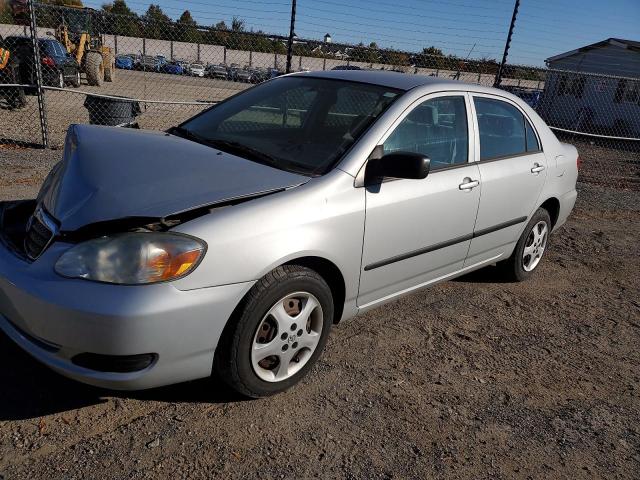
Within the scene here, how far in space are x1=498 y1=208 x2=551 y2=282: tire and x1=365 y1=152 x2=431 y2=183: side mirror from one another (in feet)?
6.37

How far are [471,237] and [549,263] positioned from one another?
6.52ft

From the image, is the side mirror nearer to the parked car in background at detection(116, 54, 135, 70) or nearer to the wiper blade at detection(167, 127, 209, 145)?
the wiper blade at detection(167, 127, 209, 145)

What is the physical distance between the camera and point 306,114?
350 cm

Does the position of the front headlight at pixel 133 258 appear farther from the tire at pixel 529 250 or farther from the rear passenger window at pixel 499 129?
the tire at pixel 529 250

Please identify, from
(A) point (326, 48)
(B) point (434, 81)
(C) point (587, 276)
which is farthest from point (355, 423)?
(A) point (326, 48)

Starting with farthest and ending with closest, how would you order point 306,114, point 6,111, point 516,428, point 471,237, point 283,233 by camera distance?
1. point 6,111
2. point 471,237
3. point 306,114
4. point 516,428
5. point 283,233

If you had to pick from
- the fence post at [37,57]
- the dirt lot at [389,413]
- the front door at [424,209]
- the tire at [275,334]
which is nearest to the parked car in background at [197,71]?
the fence post at [37,57]

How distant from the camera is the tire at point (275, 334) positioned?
8.06ft

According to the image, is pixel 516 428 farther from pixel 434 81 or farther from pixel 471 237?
pixel 434 81

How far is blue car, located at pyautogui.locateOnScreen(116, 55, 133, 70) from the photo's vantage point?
28320 mm

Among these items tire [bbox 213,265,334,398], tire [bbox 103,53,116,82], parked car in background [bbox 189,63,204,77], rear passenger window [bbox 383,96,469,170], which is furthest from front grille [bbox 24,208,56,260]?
parked car in background [bbox 189,63,204,77]

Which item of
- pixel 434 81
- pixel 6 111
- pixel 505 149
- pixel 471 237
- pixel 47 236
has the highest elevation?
pixel 434 81

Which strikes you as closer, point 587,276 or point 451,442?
point 451,442

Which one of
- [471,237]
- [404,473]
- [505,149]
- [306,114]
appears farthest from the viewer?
[505,149]
